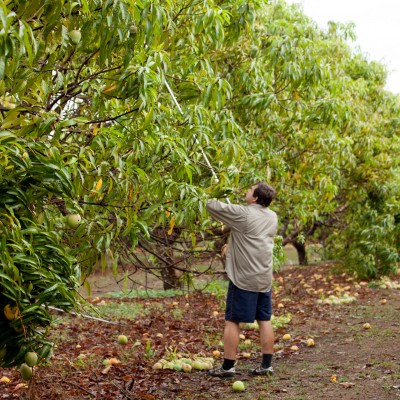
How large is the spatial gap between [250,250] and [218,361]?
1.76 m

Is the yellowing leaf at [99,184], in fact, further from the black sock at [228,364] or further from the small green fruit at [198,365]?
the small green fruit at [198,365]

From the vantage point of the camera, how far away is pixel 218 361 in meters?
6.65

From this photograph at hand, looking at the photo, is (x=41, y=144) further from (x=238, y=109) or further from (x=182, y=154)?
(x=238, y=109)

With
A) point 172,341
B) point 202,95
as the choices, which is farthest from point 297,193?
point 202,95

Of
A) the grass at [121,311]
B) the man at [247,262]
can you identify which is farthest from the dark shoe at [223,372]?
the grass at [121,311]

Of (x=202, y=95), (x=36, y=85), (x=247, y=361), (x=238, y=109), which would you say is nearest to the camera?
(x=36, y=85)

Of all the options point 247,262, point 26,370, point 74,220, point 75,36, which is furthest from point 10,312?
point 247,262

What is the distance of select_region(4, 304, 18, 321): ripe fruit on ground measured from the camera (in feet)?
8.71

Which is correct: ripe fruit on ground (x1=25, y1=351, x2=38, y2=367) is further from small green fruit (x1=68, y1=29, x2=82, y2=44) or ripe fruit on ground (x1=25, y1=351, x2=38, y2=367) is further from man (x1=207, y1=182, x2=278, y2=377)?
man (x1=207, y1=182, x2=278, y2=377)

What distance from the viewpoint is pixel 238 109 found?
24.3ft

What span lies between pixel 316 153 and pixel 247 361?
11.7ft

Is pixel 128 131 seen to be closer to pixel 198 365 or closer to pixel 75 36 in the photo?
pixel 75 36

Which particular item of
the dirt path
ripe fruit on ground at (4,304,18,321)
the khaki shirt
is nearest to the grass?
the dirt path

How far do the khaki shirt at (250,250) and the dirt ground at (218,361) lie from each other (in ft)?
3.01
